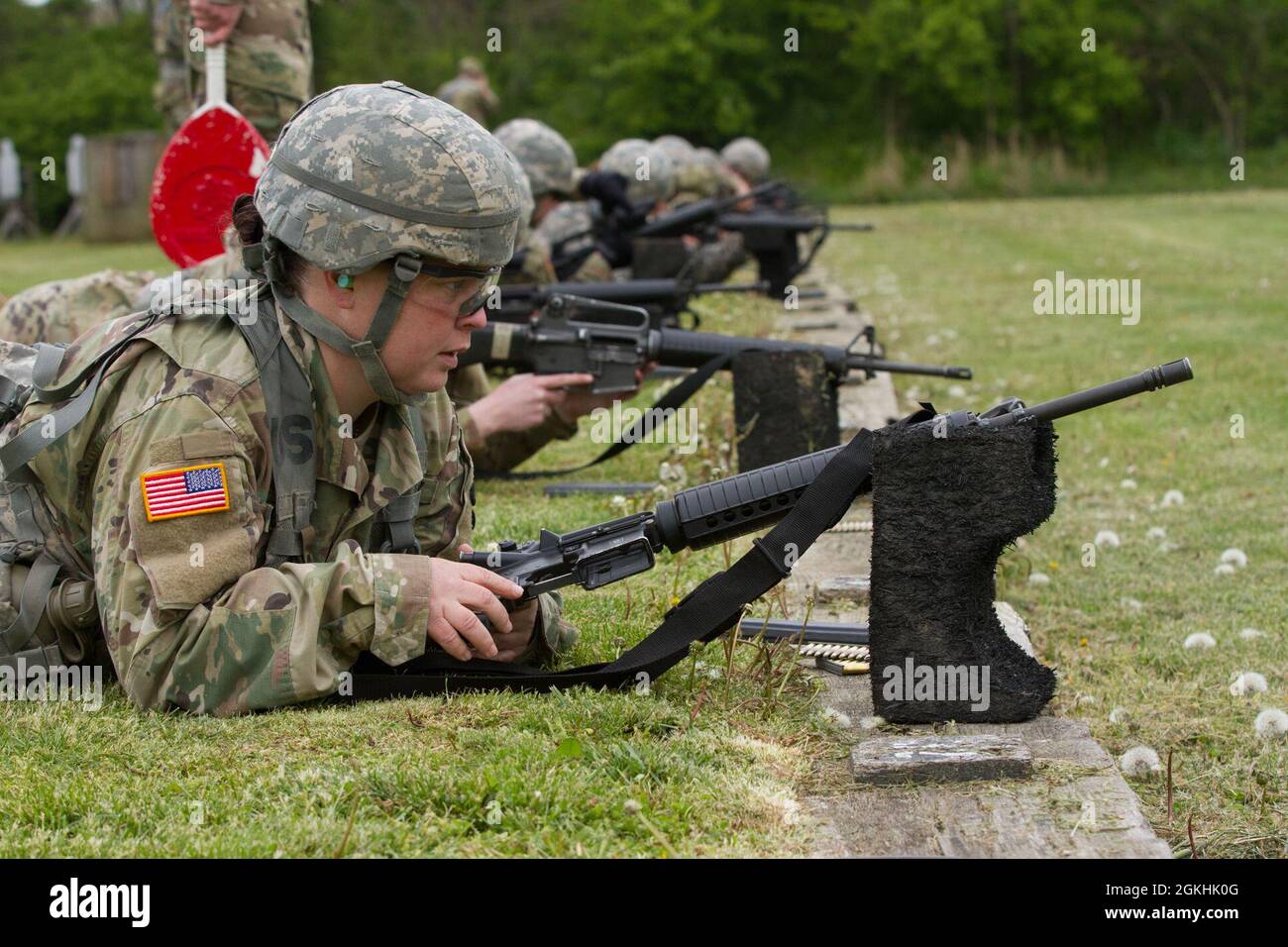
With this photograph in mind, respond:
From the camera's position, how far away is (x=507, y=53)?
1837 inches

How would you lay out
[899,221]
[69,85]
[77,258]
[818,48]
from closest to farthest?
[77,258]
[899,221]
[69,85]
[818,48]

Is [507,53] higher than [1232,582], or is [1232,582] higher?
[507,53]

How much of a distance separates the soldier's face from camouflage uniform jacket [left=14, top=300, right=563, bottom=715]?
0.59 feet

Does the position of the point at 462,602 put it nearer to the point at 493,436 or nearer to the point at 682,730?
the point at 682,730

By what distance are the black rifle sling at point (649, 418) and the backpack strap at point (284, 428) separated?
3.05 m

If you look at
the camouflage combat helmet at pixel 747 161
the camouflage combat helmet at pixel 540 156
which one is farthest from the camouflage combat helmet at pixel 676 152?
the camouflage combat helmet at pixel 540 156

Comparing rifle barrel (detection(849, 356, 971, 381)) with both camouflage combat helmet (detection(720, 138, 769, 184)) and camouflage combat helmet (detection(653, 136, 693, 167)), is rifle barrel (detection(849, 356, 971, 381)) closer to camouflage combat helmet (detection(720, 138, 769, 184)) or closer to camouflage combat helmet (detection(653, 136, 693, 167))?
camouflage combat helmet (detection(653, 136, 693, 167))

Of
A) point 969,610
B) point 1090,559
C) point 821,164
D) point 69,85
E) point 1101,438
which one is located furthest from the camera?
point 821,164

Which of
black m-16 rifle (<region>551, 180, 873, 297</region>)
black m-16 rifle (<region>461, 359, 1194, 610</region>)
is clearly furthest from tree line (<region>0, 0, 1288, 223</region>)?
black m-16 rifle (<region>461, 359, 1194, 610</region>)

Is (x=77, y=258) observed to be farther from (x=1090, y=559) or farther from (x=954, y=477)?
(x=954, y=477)

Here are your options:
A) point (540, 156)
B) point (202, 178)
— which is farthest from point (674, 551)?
point (540, 156)

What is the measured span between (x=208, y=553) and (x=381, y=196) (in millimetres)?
830
